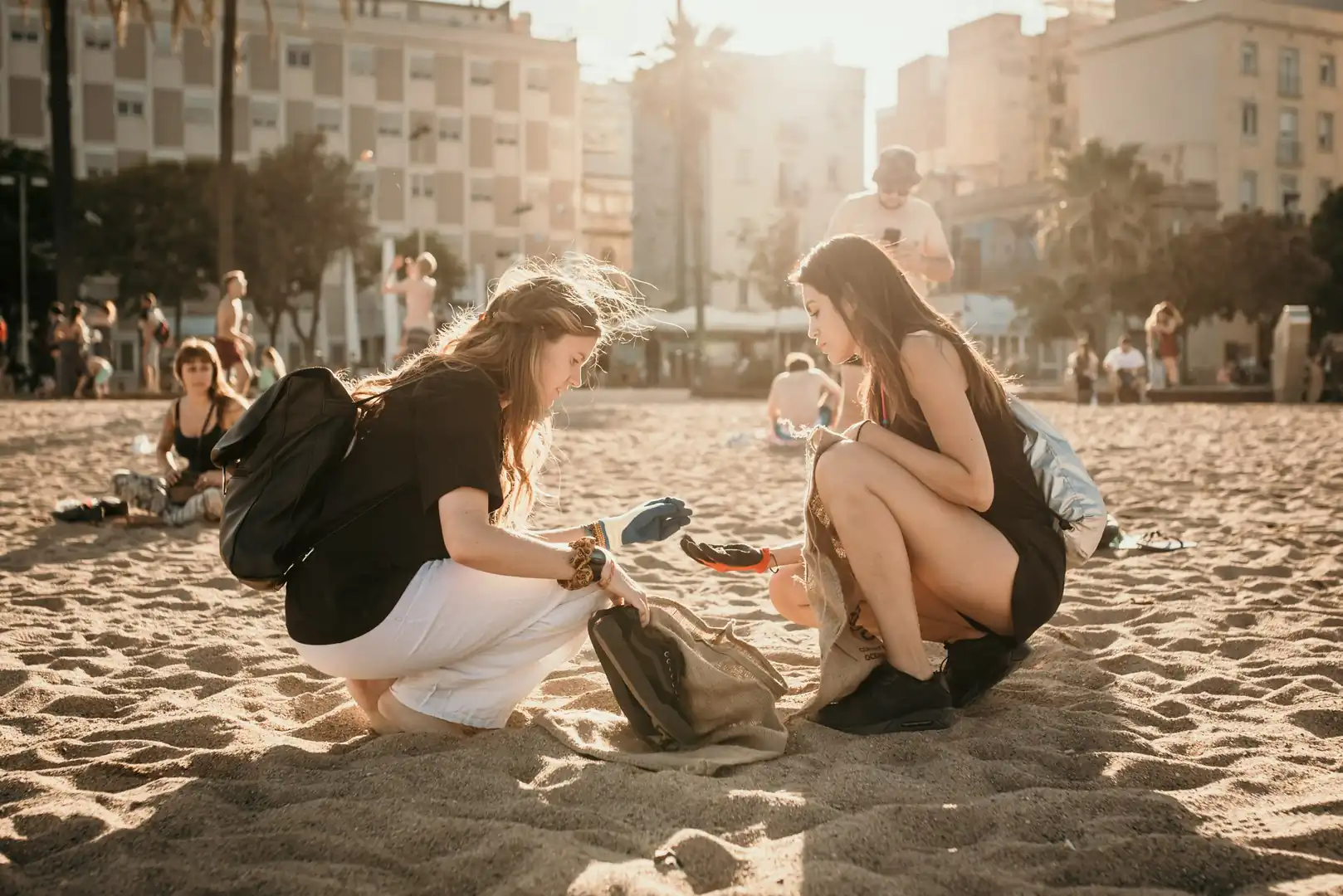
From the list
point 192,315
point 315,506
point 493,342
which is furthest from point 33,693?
point 192,315

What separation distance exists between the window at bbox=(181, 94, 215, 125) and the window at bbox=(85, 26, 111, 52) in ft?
10.9

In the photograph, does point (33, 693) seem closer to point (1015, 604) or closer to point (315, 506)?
point (315, 506)

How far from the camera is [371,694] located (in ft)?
10.7

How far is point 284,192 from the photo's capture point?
135 ft

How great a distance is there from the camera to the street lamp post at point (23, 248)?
122 feet

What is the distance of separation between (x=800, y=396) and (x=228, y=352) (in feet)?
19.7

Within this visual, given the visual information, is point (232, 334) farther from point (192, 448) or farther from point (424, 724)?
point (424, 724)

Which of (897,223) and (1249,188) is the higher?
(1249,188)

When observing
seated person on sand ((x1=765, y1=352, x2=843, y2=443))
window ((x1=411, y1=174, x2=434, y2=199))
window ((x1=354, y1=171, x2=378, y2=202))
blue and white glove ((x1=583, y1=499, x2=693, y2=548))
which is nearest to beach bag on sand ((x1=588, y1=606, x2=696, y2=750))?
blue and white glove ((x1=583, y1=499, x2=693, y2=548))

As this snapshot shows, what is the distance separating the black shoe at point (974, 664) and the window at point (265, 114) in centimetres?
5062

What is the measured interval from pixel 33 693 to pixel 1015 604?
2736mm

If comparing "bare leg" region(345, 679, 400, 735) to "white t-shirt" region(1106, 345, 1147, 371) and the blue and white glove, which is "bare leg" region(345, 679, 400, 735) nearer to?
the blue and white glove

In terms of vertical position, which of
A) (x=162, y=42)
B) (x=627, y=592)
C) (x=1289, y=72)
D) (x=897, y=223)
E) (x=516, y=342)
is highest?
(x=162, y=42)

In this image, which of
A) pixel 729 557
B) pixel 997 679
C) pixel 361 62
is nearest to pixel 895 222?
pixel 729 557
